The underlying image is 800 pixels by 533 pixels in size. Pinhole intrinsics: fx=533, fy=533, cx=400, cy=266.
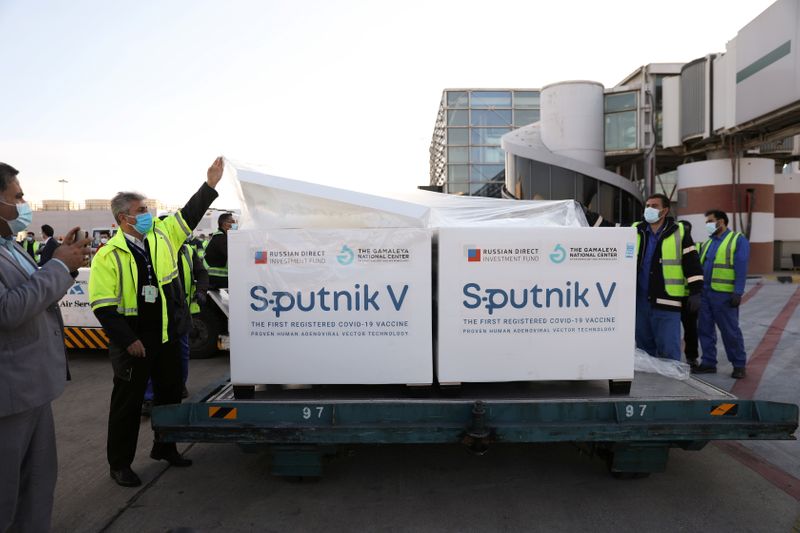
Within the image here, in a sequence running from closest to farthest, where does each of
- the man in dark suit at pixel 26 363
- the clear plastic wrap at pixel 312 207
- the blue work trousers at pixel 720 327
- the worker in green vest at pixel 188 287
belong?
the man in dark suit at pixel 26 363 < the clear plastic wrap at pixel 312 207 < the worker in green vest at pixel 188 287 < the blue work trousers at pixel 720 327

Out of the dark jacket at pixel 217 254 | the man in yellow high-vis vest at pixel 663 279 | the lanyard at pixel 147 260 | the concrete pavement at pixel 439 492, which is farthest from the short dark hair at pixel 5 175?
the man in yellow high-vis vest at pixel 663 279

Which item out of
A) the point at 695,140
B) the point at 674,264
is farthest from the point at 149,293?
the point at 695,140

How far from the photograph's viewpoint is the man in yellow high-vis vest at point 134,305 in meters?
3.51

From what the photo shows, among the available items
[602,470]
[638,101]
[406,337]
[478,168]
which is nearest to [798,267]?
[638,101]

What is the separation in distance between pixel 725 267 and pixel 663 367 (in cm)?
279

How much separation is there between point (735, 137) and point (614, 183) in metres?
3.83

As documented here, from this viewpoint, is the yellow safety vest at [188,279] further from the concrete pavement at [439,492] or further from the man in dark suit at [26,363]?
the man in dark suit at [26,363]

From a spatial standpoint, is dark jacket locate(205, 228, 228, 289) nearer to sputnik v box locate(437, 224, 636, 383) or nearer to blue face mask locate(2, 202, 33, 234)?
blue face mask locate(2, 202, 33, 234)

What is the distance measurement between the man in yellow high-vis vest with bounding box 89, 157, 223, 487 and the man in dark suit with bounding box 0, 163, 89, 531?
776 millimetres

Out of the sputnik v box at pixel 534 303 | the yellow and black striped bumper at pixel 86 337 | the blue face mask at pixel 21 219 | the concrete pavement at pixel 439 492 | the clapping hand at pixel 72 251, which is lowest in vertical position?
the concrete pavement at pixel 439 492

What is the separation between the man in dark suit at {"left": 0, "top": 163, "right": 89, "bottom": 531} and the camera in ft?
7.84

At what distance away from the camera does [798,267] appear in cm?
1984

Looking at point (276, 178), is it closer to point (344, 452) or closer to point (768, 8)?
point (344, 452)

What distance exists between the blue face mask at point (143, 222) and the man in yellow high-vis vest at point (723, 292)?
234 inches
